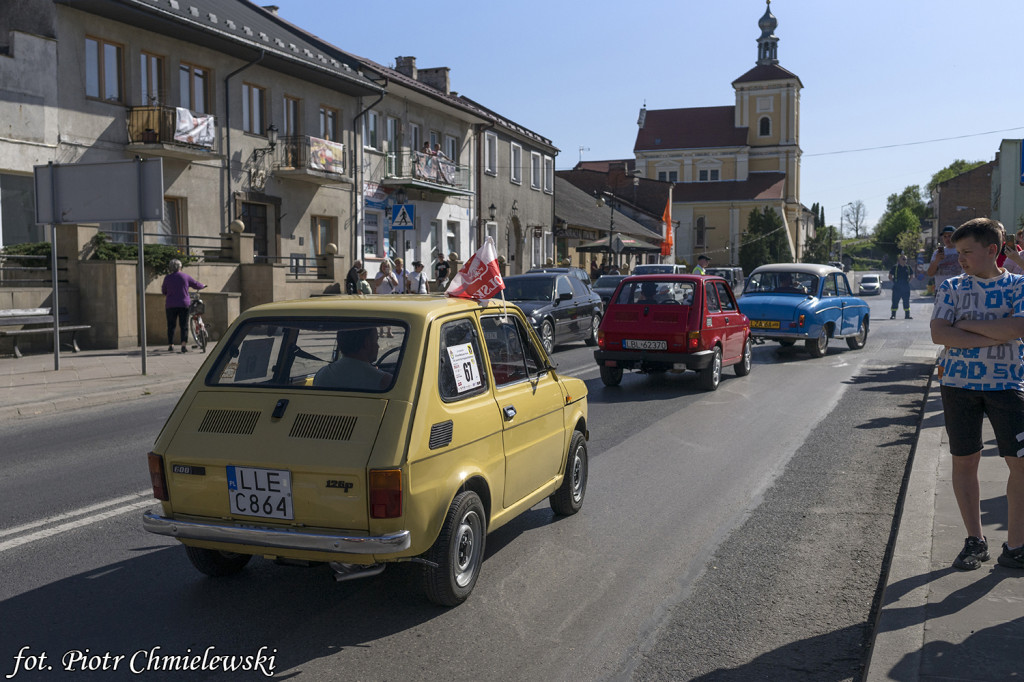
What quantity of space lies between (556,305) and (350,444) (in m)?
15.4

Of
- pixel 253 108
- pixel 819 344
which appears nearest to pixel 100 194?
pixel 253 108

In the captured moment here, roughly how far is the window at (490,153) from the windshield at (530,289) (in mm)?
20009

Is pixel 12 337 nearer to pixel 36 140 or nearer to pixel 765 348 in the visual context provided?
pixel 36 140

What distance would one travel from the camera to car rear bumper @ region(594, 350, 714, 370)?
1284cm

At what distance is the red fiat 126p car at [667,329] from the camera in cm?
1291

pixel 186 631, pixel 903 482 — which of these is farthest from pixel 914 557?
pixel 186 631

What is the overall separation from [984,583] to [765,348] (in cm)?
1585

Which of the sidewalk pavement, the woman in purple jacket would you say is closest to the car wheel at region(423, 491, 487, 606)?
the sidewalk pavement

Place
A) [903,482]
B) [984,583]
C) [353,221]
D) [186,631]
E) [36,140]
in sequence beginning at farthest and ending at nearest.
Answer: [353,221], [36,140], [903,482], [984,583], [186,631]

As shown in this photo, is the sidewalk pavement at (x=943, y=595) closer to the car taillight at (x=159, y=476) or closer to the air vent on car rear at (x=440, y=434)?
the air vent on car rear at (x=440, y=434)

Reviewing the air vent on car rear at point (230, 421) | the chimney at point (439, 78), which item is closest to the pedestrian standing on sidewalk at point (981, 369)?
the air vent on car rear at point (230, 421)

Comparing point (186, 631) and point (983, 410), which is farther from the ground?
point (983, 410)

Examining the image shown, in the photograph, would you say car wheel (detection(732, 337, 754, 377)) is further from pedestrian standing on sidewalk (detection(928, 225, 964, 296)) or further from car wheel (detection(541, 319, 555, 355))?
car wheel (detection(541, 319, 555, 355))

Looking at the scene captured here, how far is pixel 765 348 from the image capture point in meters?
20.2
